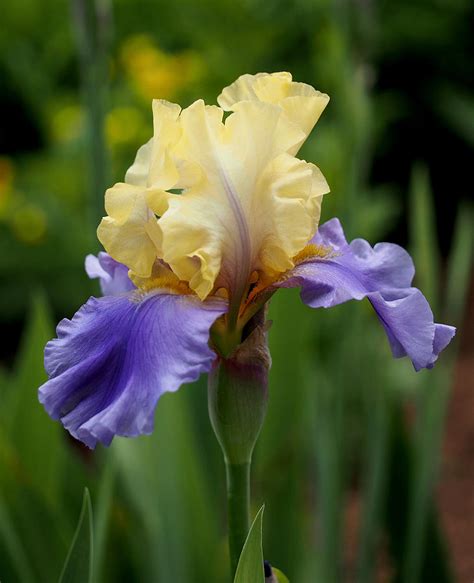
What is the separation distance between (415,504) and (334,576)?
0.15 meters

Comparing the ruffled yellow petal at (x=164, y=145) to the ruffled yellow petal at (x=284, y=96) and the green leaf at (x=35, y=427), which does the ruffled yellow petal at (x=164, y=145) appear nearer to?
the ruffled yellow petal at (x=284, y=96)

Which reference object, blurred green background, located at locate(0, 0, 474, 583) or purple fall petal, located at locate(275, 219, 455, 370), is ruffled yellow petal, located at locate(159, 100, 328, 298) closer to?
purple fall petal, located at locate(275, 219, 455, 370)

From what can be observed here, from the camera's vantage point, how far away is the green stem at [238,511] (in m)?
0.57

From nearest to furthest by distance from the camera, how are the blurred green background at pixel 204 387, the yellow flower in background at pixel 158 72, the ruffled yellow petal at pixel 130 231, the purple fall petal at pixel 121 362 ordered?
the purple fall petal at pixel 121 362
the ruffled yellow petal at pixel 130 231
the blurred green background at pixel 204 387
the yellow flower in background at pixel 158 72

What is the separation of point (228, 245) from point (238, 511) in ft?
0.53

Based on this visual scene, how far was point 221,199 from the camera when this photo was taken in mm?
588

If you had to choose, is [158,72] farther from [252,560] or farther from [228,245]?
[252,560]

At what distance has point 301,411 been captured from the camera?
1.31m

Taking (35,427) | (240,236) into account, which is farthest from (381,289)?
(35,427)

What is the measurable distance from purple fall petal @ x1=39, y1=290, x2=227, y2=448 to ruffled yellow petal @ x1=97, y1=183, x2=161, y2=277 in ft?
0.14

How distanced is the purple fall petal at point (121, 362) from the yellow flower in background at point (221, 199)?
42 millimetres

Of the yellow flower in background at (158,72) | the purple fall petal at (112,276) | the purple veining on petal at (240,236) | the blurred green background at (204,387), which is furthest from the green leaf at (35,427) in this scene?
the yellow flower in background at (158,72)

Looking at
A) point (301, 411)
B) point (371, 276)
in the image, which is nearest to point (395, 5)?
point (301, 411)

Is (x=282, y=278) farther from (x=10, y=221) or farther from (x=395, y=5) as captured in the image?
(x=395, y=5)
